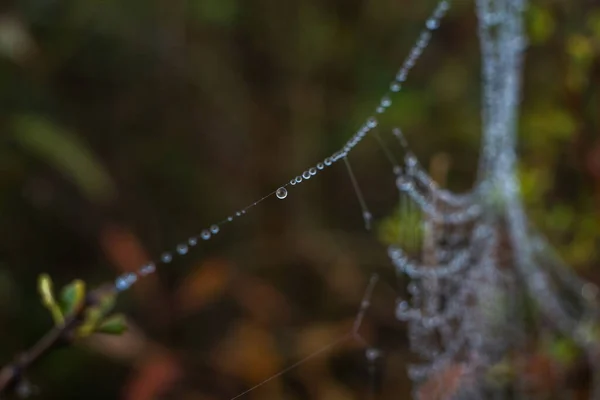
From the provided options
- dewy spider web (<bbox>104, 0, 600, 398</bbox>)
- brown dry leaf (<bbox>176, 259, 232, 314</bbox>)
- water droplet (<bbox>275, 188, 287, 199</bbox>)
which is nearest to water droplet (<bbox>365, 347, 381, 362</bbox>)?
dewy spider web (<bbox>104, 0, 600, 398</bbox>)

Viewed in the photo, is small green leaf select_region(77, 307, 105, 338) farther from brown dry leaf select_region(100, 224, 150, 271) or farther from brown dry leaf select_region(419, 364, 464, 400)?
brown dry leaf select_region(100, 224, 150, 271)

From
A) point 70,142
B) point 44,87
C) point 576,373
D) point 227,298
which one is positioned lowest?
point 576,373

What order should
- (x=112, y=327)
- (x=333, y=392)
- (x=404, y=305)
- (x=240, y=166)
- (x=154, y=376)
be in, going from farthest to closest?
1. (x=240, y=166)
2. (x=333, y=392)
3. (x=154, y=376)
4. (x=404, y=305)
5. (x=112, y=327)

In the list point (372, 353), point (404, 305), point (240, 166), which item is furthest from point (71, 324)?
point (240, 166)

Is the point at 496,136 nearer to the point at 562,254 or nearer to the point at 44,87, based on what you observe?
the point at 562,254

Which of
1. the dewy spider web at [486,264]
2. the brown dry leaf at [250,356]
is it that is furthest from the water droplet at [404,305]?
the brown dry leaf at [250,356]

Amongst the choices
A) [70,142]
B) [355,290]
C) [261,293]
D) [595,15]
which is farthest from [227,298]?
[595,15]

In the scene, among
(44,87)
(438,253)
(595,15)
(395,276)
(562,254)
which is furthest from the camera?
(395,276)

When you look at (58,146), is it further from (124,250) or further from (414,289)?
(414,289)
